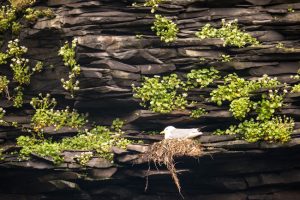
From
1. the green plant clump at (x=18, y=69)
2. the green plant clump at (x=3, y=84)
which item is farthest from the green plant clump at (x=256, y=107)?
the green plant clump at (x=3, y=84)

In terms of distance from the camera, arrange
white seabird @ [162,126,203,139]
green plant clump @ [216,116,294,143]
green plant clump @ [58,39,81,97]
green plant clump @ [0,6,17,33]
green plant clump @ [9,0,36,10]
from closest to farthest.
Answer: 1. green plant clump @ [216,116,294,143]
2. white seabird @ [162,126,203,139]
3. green plant clump @ [58,39,81,97]
4. green plant clump @ [9,0,36,10]
5. green plant clump @ [0,6,17,33]

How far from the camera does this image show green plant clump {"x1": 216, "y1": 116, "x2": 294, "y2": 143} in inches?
384

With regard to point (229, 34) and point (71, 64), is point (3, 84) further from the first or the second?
point (229, 34)

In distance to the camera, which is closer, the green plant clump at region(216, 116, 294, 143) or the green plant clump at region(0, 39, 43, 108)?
the green plant clump at region(216, 116, 294, 143)

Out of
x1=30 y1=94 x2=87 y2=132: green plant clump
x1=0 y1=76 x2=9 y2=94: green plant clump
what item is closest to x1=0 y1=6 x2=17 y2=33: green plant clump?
x1=0 y1=76 x2=9 y2=94: green plant clump

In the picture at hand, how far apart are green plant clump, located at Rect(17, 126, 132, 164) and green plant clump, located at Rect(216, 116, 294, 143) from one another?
10.3 ft

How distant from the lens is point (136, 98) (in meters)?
11.2

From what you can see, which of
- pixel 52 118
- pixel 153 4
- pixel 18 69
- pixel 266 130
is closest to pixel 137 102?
pixel 52 118

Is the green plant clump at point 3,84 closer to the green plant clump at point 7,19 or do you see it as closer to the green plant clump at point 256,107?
the green plant clump at point 7,19

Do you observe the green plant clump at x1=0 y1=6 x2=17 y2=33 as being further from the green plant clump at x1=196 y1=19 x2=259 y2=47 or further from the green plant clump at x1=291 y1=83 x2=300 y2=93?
the green plant clump at x1=291 y1=83 x2=300 y2=93

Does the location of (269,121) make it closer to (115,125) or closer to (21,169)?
(115,125)

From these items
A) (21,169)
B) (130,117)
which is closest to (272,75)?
(130,117)

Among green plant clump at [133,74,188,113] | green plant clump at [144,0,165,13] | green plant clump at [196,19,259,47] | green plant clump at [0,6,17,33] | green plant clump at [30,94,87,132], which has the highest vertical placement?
green plant clump at [144,0,165,13]

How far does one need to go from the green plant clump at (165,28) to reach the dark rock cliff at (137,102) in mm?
191
